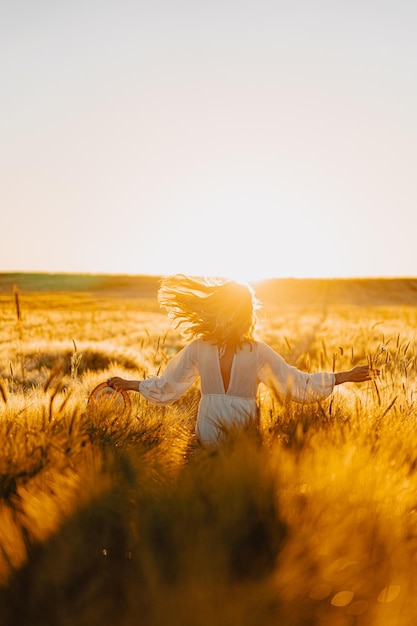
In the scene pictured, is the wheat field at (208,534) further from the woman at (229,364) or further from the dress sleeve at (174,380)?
the dress sleeve at (174,380)

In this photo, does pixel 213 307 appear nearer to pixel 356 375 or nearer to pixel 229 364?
pixel 229 364

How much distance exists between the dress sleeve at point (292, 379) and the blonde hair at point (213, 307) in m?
0.19

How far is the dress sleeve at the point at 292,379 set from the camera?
3895 millimetres

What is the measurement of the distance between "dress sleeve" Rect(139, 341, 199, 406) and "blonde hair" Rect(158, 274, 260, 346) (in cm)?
17

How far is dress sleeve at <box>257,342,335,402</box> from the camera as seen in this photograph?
3.89 m

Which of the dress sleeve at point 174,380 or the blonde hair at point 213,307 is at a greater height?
the blonde hair at point 213,307

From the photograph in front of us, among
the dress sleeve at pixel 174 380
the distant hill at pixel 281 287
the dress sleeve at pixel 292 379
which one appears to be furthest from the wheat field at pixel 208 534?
the distant hill at pixel 281 287

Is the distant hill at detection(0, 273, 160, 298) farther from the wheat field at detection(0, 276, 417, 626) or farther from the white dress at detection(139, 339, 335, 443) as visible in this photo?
the wheat field at detection(0, 276, 417, 626)

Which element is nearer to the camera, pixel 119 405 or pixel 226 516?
pixel 226 516

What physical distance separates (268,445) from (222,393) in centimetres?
102

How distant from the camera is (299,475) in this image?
2.31 meters

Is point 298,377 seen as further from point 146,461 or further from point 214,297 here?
point 146,461

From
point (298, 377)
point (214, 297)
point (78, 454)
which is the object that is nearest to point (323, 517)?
point (78, 454)

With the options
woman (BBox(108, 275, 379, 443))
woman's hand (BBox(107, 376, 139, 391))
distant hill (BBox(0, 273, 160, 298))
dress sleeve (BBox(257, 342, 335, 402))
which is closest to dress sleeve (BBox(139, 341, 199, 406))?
woman (BBox(108, 275, 379, 443))
